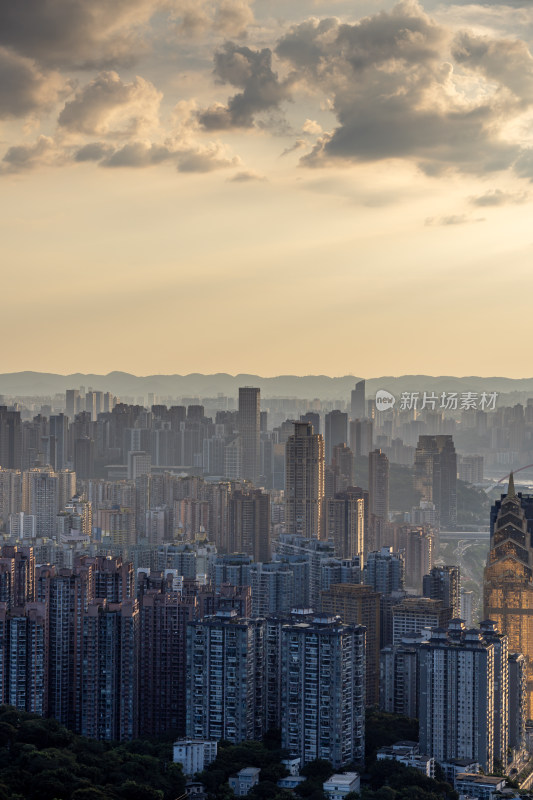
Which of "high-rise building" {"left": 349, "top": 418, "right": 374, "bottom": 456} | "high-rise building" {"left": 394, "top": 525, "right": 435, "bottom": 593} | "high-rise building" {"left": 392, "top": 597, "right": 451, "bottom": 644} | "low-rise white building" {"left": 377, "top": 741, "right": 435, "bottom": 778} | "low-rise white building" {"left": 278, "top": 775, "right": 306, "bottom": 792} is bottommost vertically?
"low-rise white building" {"left": 278, "top": 775, "right": 306, "bottom": 792}

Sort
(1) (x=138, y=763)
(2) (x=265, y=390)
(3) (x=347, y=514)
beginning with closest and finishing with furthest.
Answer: (1) (x=138, y=763) < (3) (x=347, y=514) < (2) (x=265, y=390)

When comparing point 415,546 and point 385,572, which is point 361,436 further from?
point 385,572

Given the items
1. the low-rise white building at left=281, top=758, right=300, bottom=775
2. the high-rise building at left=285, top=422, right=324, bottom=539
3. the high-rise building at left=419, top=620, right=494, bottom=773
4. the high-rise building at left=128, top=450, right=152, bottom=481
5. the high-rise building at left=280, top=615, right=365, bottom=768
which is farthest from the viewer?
the high-rise building at left=128, top=450, right=152, bottom=481

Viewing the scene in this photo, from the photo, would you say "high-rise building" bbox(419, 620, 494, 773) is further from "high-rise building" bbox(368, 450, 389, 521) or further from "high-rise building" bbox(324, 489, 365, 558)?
"high-rise building" bbox(368, 450, 389, 521)

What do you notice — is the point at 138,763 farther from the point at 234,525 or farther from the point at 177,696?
the point at 234,525

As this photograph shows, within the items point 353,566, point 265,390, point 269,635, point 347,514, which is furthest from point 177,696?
point 265,390

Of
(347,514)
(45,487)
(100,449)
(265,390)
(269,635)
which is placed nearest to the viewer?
(269,635)

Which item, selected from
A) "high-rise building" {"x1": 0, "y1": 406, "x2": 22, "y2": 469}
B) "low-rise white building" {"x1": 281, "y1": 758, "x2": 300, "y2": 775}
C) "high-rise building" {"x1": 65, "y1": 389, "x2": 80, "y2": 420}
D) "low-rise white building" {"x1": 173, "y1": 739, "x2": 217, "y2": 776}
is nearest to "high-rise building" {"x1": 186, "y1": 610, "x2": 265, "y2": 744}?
"low-rise white building" {"x1": 173, "y1": 739, "x2": 217, "y2": 776}
